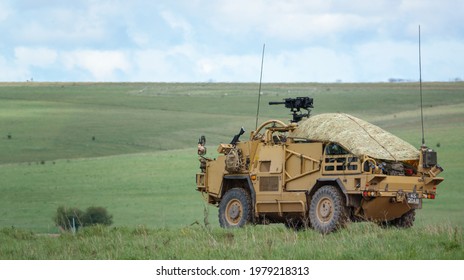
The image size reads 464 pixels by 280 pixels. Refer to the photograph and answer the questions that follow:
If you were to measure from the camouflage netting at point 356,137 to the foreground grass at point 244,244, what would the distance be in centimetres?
157

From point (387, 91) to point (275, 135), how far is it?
10454cm

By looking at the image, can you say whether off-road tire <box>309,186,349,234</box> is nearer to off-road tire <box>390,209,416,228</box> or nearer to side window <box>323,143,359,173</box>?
side window <box>323,143,359,173</box>

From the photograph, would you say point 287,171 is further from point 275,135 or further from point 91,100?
point 91,100

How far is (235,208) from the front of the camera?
94.5 feet

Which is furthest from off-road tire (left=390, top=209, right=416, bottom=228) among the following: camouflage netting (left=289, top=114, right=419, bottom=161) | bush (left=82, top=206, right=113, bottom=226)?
bush (left=82, top=206, right=113, bottom=226)

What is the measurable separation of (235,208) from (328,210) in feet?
11.6

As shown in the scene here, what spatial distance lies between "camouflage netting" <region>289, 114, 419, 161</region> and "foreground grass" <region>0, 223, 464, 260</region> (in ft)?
5.16

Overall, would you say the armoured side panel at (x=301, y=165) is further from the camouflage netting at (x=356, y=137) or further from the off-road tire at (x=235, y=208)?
the off-road tire at (x=235, y=208)

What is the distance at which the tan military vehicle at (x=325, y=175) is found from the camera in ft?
84.1

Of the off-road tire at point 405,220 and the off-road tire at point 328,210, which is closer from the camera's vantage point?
the off-road tire at point 328,210

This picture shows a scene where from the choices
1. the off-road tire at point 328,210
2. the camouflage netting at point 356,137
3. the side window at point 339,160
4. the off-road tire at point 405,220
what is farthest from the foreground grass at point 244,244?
the camouflage netting at point 356,137

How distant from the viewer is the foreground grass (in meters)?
21.1

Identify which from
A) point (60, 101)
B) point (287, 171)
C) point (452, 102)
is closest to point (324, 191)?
point (287, 171)

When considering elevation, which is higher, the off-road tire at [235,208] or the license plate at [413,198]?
the license plate at [413,198]
